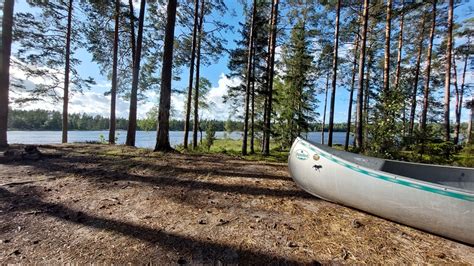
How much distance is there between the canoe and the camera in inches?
83.7

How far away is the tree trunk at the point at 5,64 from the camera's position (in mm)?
7430

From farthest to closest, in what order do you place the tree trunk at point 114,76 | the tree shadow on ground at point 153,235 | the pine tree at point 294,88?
the pine tree at point 294,88 → the tree trunk at point 114,76 → the tree shadow on ground at point 153,235

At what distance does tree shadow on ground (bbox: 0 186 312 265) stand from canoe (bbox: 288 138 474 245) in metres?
1.41

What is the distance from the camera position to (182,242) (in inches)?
84.2

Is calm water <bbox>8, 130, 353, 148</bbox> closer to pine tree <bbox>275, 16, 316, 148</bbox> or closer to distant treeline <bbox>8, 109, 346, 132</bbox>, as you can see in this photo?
distant treeline <bbox>8, 109, 346, 132</bbox>

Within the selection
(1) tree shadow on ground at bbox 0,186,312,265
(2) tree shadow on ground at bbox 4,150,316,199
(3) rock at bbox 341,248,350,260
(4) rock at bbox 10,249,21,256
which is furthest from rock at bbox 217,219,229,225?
(4) rock at bbox 10,249,21,256

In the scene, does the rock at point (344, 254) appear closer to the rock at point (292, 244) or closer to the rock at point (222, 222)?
the rock at point (292, 244)

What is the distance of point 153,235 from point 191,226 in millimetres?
402

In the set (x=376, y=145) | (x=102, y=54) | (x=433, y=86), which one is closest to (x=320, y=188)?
(x=376, y=145)

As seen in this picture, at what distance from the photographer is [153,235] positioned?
226cm

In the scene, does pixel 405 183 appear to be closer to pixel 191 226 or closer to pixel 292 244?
pixel 292 244

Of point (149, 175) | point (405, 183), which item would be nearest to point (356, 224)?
point (405, 183)

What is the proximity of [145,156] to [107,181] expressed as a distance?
209 cm

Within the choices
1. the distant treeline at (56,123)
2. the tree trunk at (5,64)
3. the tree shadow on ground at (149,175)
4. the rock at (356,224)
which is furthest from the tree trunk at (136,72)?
the distant treeline at (56,123)
